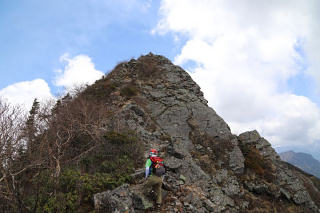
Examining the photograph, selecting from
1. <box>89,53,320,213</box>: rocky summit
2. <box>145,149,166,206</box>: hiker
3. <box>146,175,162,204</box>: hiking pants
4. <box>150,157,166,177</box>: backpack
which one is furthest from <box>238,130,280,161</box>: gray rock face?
<box>146,175,162,204</box>: hiking pants

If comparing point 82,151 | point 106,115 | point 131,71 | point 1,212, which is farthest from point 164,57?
point 1,212

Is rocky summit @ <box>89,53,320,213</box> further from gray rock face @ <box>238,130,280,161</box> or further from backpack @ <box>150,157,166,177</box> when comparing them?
backpack @ <box>150,157,166,177</box>

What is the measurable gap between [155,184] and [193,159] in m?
5.42

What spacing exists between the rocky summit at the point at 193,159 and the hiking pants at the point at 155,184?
0.38m

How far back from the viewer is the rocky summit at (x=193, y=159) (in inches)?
324

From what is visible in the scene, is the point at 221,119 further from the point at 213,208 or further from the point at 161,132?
the point at 213,208

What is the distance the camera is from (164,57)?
28484mm

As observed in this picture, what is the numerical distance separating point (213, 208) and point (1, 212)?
8950mm

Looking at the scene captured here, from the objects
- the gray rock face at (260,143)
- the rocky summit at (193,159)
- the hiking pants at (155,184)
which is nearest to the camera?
the hiking pants at (155,184)

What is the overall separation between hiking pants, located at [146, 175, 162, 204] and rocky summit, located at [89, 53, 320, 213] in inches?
14.8

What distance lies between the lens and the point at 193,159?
12344mm

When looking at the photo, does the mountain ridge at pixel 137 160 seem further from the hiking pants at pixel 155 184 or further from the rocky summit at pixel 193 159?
the hiking pants at pixel 155 184

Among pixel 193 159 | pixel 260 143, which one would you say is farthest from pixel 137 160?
pixel 260 143

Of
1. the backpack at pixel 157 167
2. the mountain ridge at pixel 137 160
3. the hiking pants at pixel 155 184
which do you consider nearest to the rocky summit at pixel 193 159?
the mountain ridge at pixel 137 160
